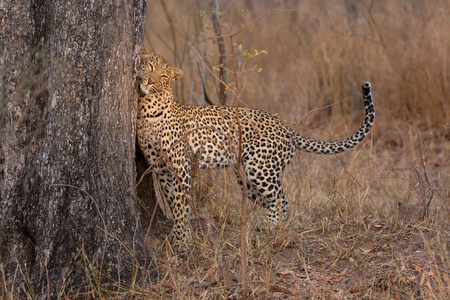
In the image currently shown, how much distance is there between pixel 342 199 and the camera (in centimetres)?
545

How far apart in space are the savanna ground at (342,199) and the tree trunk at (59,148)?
0.31m

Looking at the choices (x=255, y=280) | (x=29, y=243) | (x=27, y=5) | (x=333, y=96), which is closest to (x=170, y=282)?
(x=255, y=280)

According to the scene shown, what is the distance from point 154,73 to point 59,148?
1253mm

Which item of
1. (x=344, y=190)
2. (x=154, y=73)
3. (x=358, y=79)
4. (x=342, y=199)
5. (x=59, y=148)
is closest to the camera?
(x=59, y=148)

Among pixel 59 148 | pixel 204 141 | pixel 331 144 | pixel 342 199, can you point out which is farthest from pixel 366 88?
pixel 59 148

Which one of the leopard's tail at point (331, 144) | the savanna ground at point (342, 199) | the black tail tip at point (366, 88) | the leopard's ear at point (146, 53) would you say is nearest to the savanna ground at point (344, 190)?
the savanna ground at point (342, 199)

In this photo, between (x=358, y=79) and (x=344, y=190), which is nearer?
(x=344, y=190)

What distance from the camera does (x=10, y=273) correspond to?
4293mm

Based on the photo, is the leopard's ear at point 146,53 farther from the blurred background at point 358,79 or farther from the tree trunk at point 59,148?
the blurred background at point 358,79

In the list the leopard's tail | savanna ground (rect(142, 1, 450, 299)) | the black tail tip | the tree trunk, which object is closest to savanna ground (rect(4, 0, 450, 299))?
savanna ground (rect(142, 1, 450, 299))

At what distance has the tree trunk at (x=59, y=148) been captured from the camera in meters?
4.26

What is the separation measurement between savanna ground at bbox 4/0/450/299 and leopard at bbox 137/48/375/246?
0.18m

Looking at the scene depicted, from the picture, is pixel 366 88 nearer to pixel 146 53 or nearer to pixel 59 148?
pixel 146 53

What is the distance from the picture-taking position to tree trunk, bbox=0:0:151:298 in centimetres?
426
